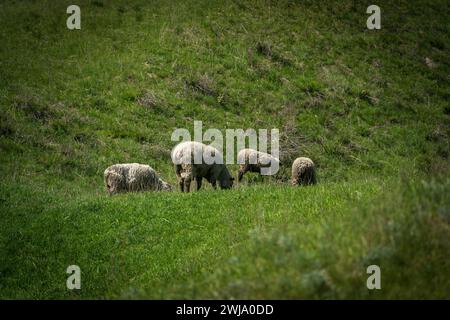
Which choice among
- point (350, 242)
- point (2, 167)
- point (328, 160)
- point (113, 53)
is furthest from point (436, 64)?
point (350, 242)

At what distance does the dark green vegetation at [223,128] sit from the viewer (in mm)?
6441

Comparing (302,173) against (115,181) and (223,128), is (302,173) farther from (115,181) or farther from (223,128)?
(223,128)

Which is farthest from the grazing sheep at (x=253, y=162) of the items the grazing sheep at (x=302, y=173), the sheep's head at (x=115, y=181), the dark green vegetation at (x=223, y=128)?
the sheep's head at (x=115, y=181)

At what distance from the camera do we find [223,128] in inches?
1119

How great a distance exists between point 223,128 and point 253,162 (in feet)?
21.2

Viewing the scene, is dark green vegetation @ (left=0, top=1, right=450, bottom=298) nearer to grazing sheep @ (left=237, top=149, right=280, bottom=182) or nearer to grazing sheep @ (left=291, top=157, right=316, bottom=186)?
grazing sheep @ (left=237, top=149, right=280, bottom=182)

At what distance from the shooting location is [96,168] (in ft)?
76.0

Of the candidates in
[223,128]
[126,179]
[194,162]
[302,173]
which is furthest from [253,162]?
[223,128]

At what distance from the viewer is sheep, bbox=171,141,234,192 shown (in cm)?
1836

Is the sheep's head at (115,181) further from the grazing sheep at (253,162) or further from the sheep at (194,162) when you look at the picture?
the grazing sheep at (253,162)

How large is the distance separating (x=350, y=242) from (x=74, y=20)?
3042 cm

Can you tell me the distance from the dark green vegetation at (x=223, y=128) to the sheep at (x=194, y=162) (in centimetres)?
250

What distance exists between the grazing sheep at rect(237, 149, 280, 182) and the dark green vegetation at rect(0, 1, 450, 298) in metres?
1.79
